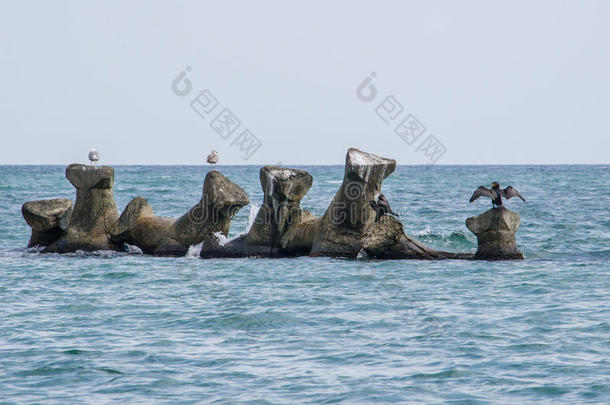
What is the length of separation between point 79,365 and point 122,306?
431 cm

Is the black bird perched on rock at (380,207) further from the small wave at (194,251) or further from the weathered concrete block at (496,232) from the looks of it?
the small wave at (194,251)

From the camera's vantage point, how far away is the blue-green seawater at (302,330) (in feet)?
35.6

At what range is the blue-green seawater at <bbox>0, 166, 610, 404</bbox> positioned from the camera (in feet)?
35.6

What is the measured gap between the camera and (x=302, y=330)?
14016 millimetres

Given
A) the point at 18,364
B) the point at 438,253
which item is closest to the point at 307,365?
the point at 18,364

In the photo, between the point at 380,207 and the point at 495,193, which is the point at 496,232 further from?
the point at 380,207

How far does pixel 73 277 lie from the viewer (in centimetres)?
1955

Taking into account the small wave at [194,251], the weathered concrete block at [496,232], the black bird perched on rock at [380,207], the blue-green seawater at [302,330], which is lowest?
the blue-green seawater at [302,330]

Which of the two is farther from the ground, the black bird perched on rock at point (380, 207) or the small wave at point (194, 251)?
the black bird perched on rock at point (380, 207)
